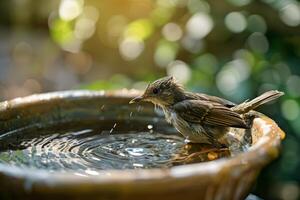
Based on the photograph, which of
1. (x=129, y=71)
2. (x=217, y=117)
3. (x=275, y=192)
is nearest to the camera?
(x=217, y=117)

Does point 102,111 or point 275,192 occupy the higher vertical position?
point 102,111

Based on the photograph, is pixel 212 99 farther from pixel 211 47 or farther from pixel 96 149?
pixel 211 47

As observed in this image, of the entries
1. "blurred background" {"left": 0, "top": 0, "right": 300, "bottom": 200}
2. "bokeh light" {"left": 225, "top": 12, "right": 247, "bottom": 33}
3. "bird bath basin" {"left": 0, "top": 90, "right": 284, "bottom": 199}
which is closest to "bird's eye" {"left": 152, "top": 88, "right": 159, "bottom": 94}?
"bird bath basin" {"left": 0, "top": 90, "right": 284, "bottom": 199}

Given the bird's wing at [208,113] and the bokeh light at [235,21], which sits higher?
the bokeh light at [235,21]

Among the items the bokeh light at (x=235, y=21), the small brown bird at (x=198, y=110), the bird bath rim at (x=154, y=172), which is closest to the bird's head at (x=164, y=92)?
the small brown bird at (x=198, y=110)

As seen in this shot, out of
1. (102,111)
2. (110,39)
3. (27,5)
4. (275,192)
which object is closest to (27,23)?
(27,5)

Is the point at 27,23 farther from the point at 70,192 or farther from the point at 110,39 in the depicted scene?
the point at 70,192

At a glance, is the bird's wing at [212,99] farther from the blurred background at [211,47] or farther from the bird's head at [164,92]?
the blurred background at [211,47]
